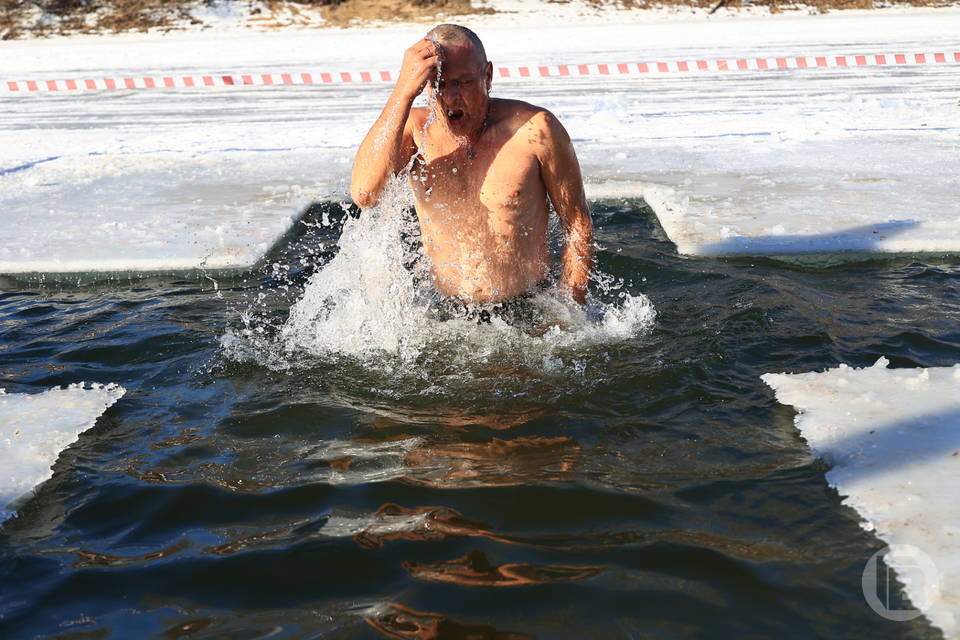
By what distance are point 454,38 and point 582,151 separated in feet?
14.4

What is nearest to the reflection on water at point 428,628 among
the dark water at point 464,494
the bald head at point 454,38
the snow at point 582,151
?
the dark water at point 464,494

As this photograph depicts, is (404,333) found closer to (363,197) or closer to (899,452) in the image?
(363,197)

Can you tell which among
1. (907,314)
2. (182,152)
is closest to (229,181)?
(182,152)

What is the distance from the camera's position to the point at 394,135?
3646 mm

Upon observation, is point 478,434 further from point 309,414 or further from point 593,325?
point 593,325

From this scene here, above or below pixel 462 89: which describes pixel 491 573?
below

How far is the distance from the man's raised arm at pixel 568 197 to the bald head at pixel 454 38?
0.41m

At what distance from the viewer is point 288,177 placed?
721 cm

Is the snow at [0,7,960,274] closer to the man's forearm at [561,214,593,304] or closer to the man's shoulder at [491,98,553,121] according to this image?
the man's forearm at [561,214,593,304]

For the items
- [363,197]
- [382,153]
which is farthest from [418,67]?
[363,197]

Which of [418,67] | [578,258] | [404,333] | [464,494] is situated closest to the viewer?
[464,494]

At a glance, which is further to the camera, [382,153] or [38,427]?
[382,153]

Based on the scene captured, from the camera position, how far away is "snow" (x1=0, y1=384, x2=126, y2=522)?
3.15m

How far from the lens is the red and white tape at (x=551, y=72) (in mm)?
12117
